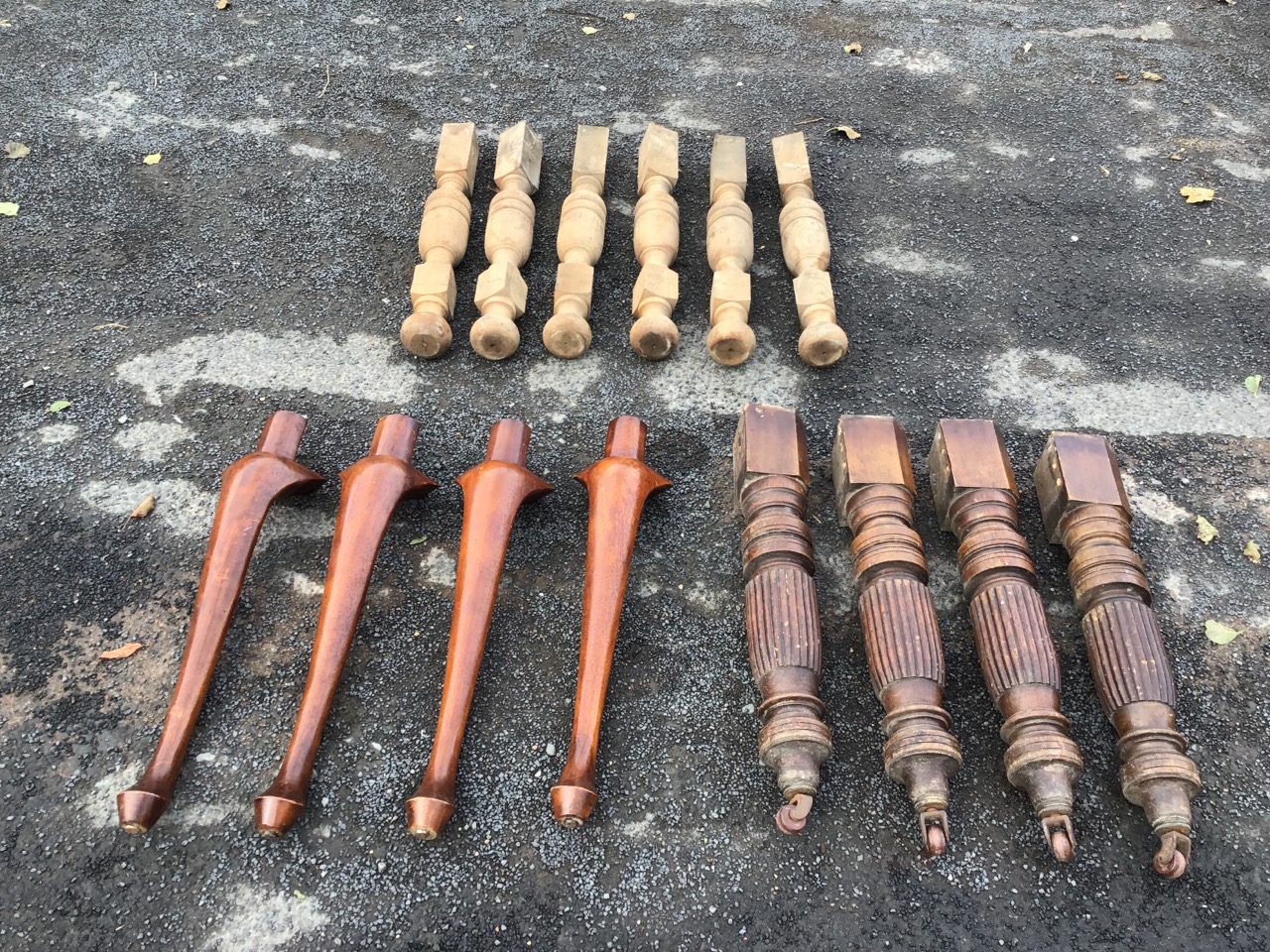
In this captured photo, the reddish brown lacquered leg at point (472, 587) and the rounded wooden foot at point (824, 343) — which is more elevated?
the rounded wooden foot at point (824, 343)

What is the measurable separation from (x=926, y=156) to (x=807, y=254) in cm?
123

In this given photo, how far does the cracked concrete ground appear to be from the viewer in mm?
2129

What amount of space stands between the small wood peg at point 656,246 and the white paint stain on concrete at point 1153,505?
5.22 feet

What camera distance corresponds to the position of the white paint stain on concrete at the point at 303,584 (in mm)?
2621

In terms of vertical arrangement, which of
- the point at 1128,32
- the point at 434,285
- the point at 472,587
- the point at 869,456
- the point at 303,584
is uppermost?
the point at 1128,32

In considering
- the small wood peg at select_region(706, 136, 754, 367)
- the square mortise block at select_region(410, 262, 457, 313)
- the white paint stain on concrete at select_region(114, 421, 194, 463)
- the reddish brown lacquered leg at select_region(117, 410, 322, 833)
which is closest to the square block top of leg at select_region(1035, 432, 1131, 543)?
the small wood peg at select_region(706, 136, 754, 367)

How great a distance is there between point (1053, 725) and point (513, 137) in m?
3.07

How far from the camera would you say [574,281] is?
328 centimetres

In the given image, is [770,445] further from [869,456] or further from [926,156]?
[926,156]

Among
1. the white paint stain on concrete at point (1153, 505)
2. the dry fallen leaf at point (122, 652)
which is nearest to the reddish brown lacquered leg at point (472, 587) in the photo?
the dry fallen leaf at point (122, 652)

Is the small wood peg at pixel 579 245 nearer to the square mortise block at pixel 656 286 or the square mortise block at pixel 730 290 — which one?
the square mortise block at pixel 656 286

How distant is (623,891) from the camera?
212 cm

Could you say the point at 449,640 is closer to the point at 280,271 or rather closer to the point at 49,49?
the point at 280,271

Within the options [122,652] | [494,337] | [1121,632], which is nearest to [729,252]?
[494,337]
